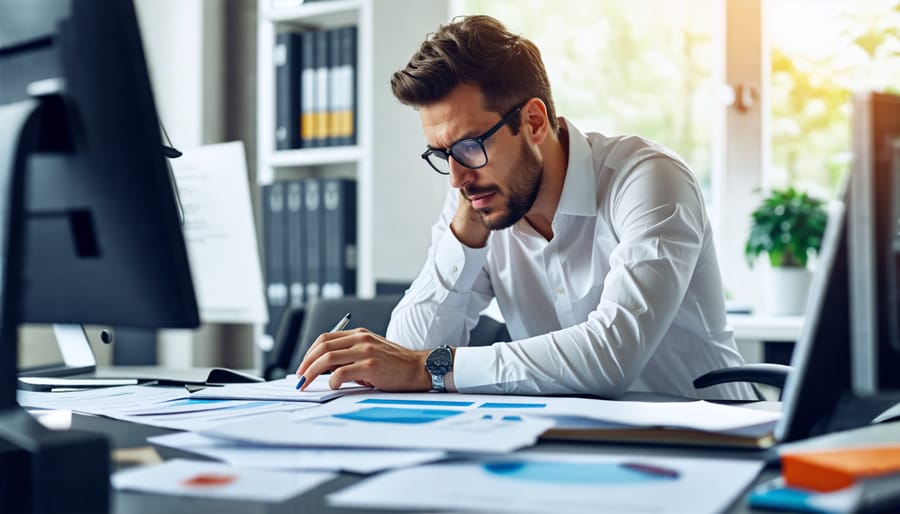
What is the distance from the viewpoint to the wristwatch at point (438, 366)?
132cm

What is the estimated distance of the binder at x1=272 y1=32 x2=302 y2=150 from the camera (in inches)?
117

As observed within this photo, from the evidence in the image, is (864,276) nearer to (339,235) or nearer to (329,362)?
(329,362)

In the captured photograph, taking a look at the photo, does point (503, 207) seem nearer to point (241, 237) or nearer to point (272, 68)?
point (241, 237)

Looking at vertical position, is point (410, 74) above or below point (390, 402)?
above

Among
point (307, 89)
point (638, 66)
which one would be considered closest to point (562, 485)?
point (307, 89)

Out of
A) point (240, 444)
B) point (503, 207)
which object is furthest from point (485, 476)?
point (503, 207)

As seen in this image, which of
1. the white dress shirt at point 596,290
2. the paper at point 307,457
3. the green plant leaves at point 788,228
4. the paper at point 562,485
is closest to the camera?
the paper at point 562,485

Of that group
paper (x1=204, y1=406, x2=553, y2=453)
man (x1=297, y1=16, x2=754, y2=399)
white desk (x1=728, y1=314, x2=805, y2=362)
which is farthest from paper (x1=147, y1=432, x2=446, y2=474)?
white desk (x1=728, y1=314, x2=805, y2=362)

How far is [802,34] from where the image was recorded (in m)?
2.98

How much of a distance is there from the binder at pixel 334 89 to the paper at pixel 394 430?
1.97 metres

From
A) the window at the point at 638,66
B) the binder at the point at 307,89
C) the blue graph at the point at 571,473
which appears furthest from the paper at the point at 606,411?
the window at the point at 638,66

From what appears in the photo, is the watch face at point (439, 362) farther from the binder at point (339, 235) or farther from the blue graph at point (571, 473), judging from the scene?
the binder at point (339, 235)

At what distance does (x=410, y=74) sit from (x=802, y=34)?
181 cm

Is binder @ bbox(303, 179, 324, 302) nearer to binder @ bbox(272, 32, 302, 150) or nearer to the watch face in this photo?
binder @ bbox(272, 32, 302, 150)
